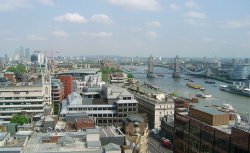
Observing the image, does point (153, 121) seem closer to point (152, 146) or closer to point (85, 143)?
point (152, 146)

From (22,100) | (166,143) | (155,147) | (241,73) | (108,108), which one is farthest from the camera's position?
(241,73)

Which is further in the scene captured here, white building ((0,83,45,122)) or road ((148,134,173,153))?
white building ((0,83,45,122))

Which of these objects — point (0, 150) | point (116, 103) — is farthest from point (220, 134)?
point (116, 103)

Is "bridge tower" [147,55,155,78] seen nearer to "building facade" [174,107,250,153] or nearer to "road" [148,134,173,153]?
"road" [148,134,173,153]

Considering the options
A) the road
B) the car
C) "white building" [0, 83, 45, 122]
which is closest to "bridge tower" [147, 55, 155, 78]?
"white building" [0, 83, 45, 122]

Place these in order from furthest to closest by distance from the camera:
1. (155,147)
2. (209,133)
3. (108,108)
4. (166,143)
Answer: (108,108) → (166,143) → (155,147) → (209,133)

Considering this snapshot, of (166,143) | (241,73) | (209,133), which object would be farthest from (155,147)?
(241,73)

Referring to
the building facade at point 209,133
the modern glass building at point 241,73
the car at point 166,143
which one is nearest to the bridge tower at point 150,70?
the modern glass building at point 241,73

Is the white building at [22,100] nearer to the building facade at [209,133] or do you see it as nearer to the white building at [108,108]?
the white building at [108,108]

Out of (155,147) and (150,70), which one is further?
(150,70)

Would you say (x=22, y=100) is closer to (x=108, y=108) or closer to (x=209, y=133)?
(x=108, y=108)

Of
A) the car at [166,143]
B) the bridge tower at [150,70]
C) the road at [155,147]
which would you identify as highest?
the bridge tower at [150,70]
